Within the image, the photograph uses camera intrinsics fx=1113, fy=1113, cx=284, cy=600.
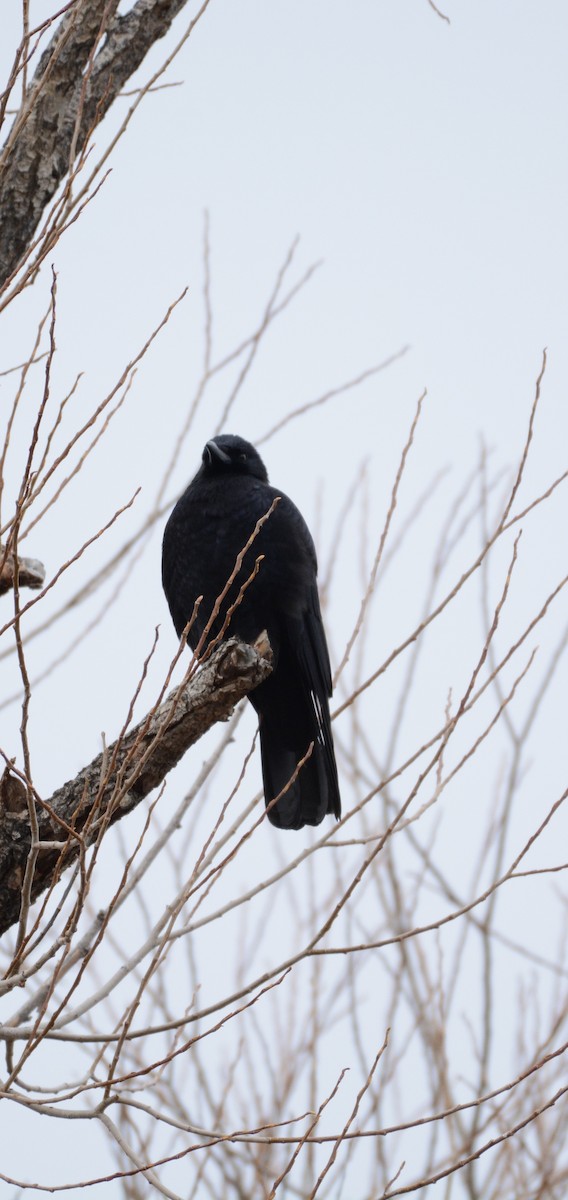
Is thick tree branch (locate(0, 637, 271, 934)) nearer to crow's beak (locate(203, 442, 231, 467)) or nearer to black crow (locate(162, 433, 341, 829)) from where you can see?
black crow (locate(162, 433, 341, 829))

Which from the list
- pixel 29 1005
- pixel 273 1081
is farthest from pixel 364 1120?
pixel 29 1005

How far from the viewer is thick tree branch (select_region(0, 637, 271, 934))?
7.93ft

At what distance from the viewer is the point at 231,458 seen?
4.17 metres

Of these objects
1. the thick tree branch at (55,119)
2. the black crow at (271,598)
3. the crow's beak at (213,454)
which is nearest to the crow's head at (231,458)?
the crow's beak at (213,454)

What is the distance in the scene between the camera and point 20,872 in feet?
8.00

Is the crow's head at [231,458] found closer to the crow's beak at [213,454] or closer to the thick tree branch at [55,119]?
the crow's beak at [213,454]

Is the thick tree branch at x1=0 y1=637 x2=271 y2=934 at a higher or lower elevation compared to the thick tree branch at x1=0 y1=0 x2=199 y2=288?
lower

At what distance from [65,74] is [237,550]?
60.9 inches

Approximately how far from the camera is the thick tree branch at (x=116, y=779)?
242 cm

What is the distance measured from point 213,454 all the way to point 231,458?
8 centimetres

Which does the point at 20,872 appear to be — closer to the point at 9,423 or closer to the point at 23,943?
the point at 23,943

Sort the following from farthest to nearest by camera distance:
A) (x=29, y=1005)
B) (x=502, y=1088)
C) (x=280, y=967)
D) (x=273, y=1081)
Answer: (x=273, y=1081) → (x=29, y=1005) → (x=280, y=967) → (x=502, y=1088)

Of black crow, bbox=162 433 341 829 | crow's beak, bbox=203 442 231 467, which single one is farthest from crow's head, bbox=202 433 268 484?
black crow, bbox=162 433 341 829

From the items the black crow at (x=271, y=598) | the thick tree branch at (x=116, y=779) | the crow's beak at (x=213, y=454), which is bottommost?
the thick tree branch at (x=116, y=779)
